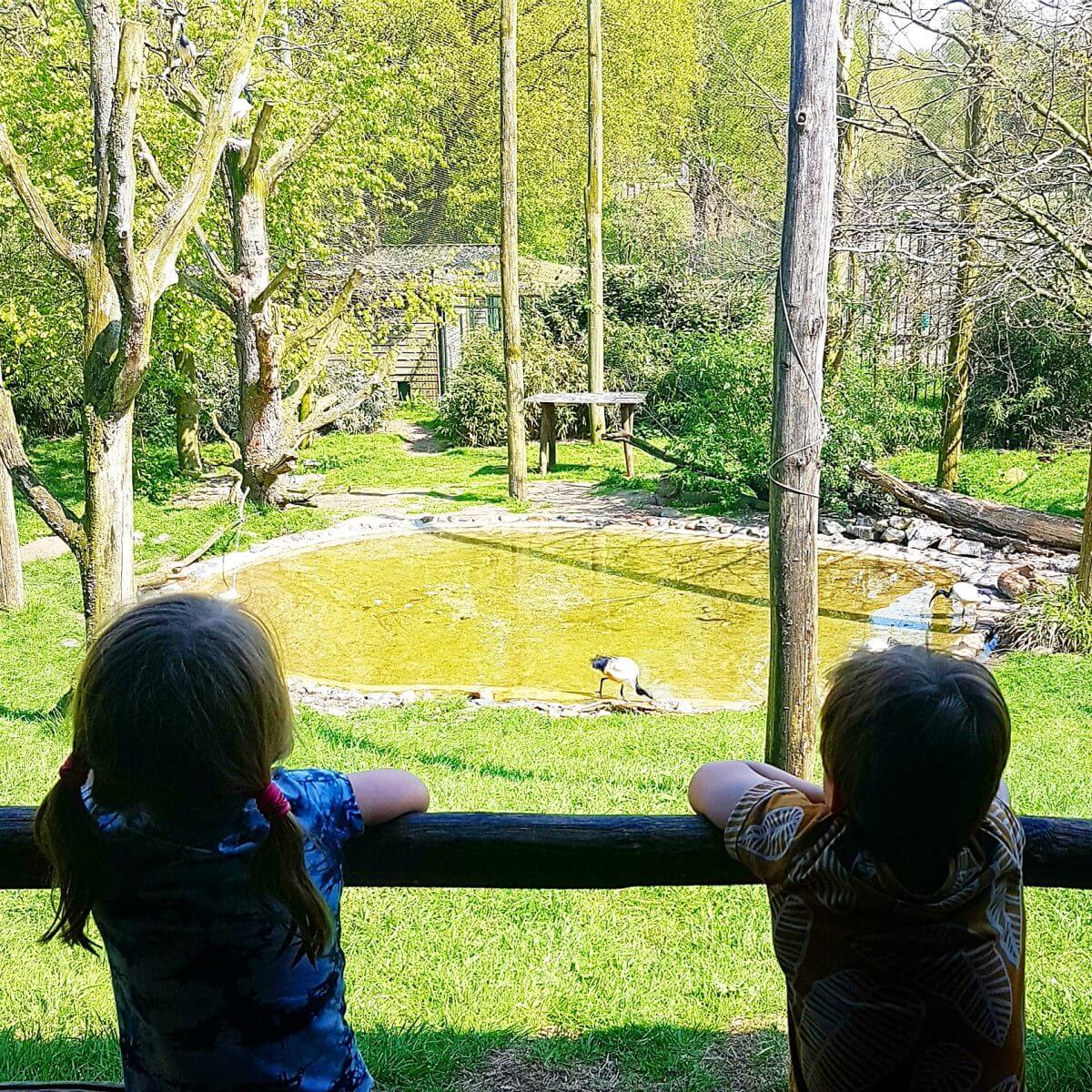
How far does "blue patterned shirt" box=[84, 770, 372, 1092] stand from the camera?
4.74ft

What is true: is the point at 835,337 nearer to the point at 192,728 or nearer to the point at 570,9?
the point at 192,728

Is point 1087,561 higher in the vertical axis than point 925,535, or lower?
higher

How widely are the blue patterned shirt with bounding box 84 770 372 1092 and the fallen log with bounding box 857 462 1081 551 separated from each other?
1040cm

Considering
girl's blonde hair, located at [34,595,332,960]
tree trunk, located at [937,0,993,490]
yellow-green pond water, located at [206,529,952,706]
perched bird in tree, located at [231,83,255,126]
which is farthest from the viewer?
perched bird in tree, located at [231,83,255,126]

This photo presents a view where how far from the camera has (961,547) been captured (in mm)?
11312

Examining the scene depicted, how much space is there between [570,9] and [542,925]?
28681mm

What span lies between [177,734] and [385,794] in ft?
1.79

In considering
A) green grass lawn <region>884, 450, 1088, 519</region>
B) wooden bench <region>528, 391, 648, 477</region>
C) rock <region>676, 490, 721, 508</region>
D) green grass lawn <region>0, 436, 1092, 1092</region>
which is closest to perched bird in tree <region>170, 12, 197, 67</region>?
green grass lawn <region>0, 436, 1092, 1092</region>

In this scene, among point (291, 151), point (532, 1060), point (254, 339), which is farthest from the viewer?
point (254, 339)

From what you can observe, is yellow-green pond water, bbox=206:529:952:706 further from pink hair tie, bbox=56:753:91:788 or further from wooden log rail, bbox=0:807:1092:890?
pink hair tie, bbox=56:753:91:788

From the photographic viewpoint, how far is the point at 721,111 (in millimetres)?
33656

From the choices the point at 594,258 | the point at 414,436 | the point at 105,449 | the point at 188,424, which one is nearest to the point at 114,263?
the point at 105,449

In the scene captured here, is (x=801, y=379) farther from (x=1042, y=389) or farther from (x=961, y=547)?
(x=1042, y=389)

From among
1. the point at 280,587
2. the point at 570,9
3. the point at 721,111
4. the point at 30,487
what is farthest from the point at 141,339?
the point at 721,111
